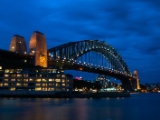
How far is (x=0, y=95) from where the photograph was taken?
250 ft

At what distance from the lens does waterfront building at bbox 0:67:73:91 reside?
261 feet

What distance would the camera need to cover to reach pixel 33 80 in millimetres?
80375

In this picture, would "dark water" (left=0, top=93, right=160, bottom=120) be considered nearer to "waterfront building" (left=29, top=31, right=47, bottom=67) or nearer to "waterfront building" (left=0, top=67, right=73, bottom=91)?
"waterfront building" (left=0, top=67, right=73, bottom=91)

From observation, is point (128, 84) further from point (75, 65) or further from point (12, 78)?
point (12, 78)

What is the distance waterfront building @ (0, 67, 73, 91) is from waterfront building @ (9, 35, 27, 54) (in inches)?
582

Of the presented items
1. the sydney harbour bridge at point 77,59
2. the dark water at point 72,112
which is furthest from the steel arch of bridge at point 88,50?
the dark water at point 72,112

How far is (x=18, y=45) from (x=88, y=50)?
115 feet

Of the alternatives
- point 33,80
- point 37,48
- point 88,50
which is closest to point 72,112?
point 33,80

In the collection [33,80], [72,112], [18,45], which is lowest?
[72,112]

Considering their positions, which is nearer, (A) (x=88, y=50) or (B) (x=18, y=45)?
(B) (x=18, y=45)

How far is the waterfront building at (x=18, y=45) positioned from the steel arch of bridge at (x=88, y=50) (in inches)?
459

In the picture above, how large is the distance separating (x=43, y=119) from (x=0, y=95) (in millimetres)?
48351

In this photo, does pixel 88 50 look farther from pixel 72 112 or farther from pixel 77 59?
pixel 72 112

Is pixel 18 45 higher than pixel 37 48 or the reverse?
higher
